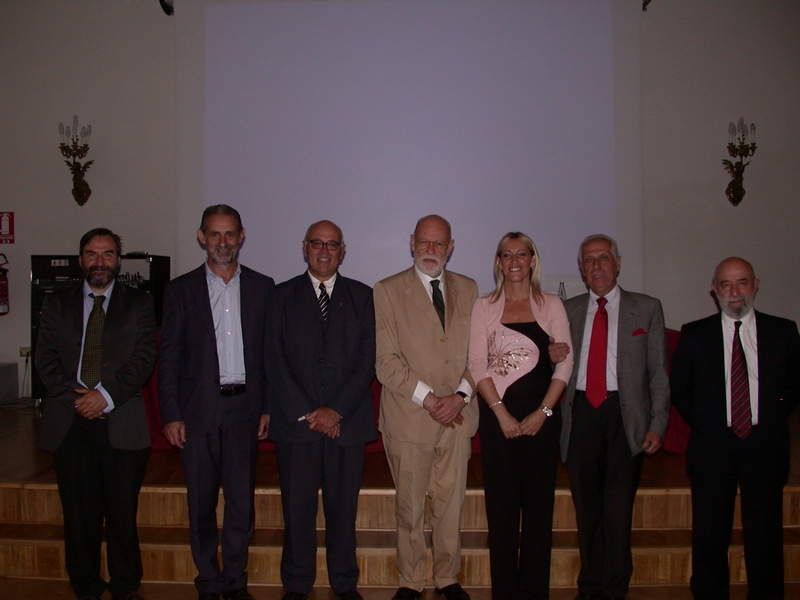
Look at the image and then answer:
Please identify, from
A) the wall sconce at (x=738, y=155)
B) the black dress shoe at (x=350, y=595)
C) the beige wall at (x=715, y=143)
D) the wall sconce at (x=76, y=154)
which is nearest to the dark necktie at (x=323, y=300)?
the black dress shoe at (x=350, y=595)

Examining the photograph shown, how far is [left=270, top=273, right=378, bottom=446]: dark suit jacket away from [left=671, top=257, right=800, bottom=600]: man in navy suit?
152 cm

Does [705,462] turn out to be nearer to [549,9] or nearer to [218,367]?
[218,367]

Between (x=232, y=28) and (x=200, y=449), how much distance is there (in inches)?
172

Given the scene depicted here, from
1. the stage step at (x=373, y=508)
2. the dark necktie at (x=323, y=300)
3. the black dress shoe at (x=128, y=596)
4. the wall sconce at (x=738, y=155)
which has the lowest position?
the black dress shoe at (x=128, y=596)

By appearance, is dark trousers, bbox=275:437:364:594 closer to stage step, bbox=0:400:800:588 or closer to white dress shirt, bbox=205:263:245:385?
stage step, bbox=0:400:800:588

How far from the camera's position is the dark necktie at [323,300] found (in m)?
2.54

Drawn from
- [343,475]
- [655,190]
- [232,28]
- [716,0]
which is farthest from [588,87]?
[343,475]

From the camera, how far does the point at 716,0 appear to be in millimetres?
5645

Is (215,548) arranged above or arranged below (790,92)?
below

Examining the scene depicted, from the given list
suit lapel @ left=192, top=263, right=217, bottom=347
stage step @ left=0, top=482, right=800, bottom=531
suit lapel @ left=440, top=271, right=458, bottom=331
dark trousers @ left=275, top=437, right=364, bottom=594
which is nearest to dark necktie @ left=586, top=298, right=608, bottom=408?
suit lapel @ left=440, top=271, right=458, bottom=331

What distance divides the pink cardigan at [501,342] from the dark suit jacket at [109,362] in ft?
5.06

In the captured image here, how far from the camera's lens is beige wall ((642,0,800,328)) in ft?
18.5

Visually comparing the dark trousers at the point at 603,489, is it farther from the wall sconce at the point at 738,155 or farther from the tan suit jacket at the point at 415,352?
A: the wall sconce at the point at 738,155

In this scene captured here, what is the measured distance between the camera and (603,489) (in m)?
2.51
